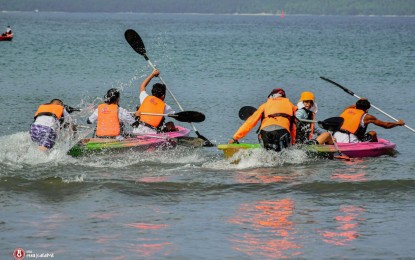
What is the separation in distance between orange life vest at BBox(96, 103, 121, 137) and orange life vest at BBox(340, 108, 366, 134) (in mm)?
4599

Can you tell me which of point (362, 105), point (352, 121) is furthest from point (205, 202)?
point (362, 105)

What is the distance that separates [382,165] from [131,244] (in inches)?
312

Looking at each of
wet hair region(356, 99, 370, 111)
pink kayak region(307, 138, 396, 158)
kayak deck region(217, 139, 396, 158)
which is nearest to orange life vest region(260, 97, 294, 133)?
kayak deck region(217, 139, 396, 158)

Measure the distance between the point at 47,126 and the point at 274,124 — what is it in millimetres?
4330

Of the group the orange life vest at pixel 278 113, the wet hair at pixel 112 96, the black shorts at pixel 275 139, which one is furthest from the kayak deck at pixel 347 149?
the wet hair at pixel 112 96

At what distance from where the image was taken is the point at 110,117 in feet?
57.9

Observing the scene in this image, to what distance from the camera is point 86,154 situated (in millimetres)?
17578

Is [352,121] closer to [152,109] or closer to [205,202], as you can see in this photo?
[152,109]

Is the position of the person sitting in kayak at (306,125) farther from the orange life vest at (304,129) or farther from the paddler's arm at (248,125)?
the paddler's arm at (248,125)

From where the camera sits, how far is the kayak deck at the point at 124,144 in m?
17.6

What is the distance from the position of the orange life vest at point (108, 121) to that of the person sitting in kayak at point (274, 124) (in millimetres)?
2453

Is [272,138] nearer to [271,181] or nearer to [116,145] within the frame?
[271,181]

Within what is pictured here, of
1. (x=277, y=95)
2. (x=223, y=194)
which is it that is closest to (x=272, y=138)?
(x=277, y=95)

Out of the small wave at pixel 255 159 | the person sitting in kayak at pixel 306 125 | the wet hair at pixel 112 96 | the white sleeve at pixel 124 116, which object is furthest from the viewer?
the person sitting in kayak at pixel 306 125
